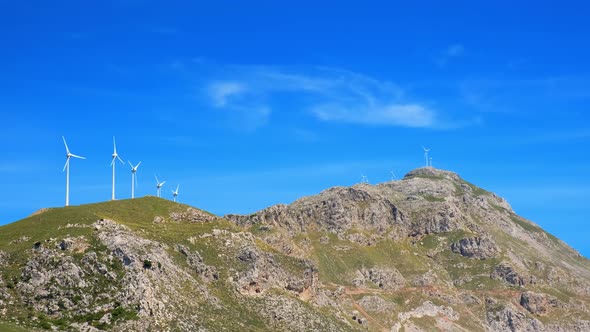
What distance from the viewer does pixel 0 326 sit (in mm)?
186125

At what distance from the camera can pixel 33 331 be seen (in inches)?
7618

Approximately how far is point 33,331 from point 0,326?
31.3 feet
